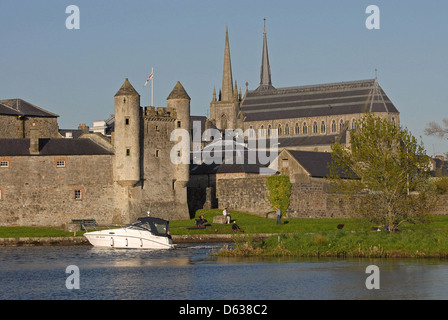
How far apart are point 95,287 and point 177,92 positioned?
36777 mm

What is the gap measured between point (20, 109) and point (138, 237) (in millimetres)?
30083

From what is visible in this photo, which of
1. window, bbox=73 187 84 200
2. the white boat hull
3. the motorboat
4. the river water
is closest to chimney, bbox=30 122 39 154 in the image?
window, bbox=73 187 84 200

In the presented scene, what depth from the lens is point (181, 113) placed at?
232 feet

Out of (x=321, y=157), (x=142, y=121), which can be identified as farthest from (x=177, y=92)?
(x=321, y=157)

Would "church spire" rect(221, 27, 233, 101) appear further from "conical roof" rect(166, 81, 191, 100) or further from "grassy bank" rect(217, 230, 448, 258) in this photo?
"grassy bank" rect(217, 230, 448, 258)

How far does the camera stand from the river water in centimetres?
3325

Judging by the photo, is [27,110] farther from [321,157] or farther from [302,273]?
[302,273]

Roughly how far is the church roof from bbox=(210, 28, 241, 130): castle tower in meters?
1.92

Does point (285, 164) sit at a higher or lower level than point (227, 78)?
lower

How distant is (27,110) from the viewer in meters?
79.4

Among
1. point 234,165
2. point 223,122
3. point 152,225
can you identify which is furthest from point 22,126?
point 223,122

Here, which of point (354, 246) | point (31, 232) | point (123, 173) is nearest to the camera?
point (354, 246)

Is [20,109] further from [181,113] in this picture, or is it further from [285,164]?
[285,164]
